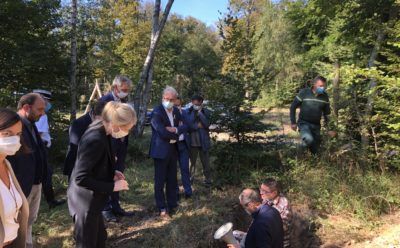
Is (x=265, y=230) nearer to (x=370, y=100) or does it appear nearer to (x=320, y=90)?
(x=320, y=90)

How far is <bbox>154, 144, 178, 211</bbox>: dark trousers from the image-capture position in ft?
18.5

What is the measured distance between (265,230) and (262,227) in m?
0.04

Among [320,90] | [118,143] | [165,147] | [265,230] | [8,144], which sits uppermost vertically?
[320,90]

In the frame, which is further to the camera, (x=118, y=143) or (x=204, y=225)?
(x=204, y=225)

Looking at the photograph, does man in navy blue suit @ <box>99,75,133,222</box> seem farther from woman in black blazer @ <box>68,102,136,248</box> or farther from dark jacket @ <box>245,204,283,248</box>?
dark jacket @ <box>245,204,283,248</box>

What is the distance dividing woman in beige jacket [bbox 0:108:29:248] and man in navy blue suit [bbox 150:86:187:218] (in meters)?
2.96

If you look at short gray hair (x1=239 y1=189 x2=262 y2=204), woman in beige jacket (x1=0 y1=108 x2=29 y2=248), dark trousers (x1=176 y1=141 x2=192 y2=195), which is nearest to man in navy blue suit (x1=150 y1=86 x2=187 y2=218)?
dark trousers (x1=176 y1=141 x2=192 y2=195)

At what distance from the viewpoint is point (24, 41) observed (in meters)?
10.4

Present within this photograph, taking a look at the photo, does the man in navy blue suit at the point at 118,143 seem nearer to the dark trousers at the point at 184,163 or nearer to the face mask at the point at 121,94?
the face mask at the point at 121,94

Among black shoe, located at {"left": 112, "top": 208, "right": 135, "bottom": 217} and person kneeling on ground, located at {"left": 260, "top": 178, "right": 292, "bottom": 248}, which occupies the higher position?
person kneeling on ground, located at {"left": 260, "top": 178, "right": 292, "bottom": 248}

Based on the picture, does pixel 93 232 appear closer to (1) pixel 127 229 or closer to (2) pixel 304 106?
(1) pixel 127 229

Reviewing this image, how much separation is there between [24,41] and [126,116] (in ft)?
28.5

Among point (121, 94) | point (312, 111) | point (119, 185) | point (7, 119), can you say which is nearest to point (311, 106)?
point (312, 111)

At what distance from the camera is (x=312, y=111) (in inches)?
290
